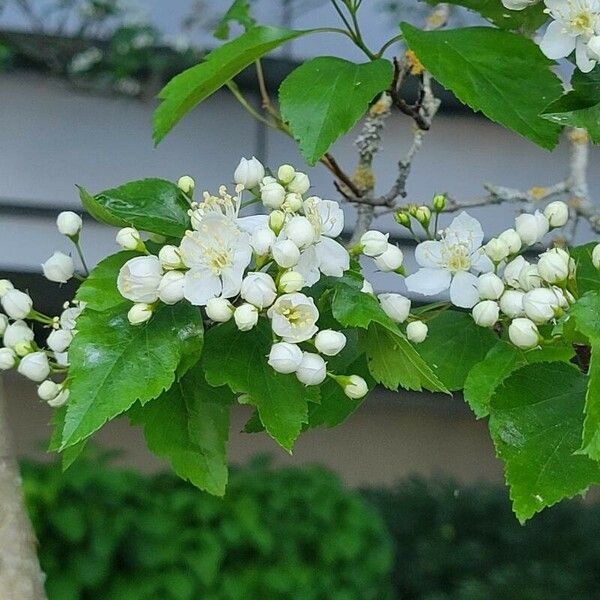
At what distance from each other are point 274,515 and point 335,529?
0.62ft

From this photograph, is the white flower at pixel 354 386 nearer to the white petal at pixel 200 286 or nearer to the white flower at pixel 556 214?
the white petal at pixel 200 286

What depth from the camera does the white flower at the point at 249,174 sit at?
2.60ft

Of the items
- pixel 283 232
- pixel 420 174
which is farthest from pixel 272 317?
pixel 420 174

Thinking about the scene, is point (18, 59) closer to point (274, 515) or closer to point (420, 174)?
point (420, 174)

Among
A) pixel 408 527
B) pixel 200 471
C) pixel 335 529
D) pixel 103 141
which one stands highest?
pixel 200 471

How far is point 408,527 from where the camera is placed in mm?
3396

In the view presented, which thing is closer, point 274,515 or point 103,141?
point 274,515

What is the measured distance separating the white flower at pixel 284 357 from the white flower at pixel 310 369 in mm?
12

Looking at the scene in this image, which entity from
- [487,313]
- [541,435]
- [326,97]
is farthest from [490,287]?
[326,97]

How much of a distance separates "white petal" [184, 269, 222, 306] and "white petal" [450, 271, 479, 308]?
219 mm

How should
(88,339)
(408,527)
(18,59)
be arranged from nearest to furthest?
(88,339)
(18,59)
(408,527)

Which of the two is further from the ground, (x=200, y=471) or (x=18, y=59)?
(x=200, y=471)

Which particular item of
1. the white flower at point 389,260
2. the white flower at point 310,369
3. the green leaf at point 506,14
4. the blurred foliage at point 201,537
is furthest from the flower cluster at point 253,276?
the blurred foliage at point 201,537

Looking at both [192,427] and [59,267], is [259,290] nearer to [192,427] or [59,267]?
[192,427]
